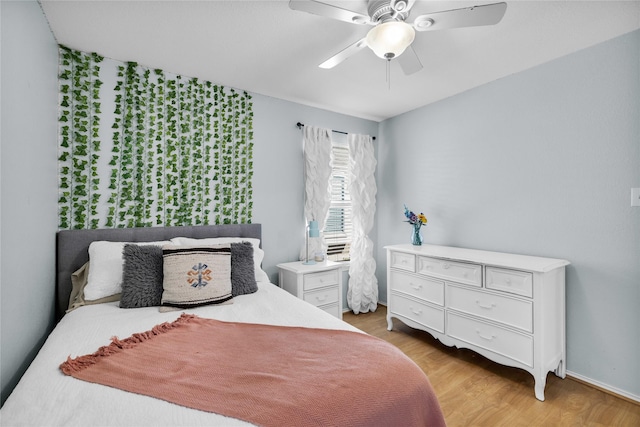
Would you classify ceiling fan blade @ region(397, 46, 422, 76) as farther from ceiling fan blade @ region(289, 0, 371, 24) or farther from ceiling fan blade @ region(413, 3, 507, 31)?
ceiling fan blade @ region(289, 0, 371, 24)

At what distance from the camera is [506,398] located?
6.56ft

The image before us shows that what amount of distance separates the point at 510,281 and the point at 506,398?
785 mm

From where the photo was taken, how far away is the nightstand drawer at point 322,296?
2.86m

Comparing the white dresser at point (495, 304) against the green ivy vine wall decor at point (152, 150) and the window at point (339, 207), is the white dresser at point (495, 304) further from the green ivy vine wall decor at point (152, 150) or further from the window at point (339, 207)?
the green ivy vine wall decor at point (152, 150)

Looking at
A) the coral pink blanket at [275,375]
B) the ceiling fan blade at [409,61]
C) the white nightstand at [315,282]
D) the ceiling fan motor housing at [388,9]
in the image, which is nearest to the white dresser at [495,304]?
the white nightstand at [315,282]

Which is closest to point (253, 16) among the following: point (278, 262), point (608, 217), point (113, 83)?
point (113, 83)

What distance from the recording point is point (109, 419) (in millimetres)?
872

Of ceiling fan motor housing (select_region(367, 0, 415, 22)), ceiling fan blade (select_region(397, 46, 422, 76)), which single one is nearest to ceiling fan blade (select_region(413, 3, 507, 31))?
ceiling fan motor housing (select_region(367, 0, 415, 22))

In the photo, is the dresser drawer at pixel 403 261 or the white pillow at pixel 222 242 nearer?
the white pillow at pixel 222 242

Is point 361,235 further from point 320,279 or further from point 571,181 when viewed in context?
point 571,181

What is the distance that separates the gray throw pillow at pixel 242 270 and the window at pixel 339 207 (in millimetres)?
1431

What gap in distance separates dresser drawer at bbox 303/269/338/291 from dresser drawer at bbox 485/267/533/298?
1364 millimetres

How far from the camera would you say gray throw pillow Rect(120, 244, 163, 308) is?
1841 millimetres

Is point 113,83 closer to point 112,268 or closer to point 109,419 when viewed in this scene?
point 112,268
